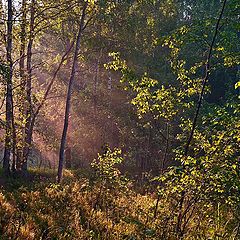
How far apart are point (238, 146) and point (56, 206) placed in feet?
19.7

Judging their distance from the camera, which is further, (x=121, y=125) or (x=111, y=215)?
(x=121, y=125)

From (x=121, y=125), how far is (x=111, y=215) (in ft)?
43.3

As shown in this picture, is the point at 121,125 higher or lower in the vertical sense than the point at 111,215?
higher

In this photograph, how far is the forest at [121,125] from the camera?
581 cm

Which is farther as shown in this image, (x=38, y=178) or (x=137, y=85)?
(x=38, y=178)

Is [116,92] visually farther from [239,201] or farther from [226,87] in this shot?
[239,201]

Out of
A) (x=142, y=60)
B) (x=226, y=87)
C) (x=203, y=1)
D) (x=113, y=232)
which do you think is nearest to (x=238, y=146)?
(x=113, y=232)

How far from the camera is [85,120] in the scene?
22031 millimetres

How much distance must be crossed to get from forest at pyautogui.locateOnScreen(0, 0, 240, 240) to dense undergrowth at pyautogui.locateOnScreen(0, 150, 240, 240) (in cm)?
5

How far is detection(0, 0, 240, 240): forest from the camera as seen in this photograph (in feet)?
19.1

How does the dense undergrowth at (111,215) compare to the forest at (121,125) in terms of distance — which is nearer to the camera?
the forest at (121,125)

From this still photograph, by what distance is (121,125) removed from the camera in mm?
21500

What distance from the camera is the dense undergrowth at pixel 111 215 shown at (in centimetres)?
600

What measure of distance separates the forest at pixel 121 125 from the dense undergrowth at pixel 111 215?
0.05 meters
